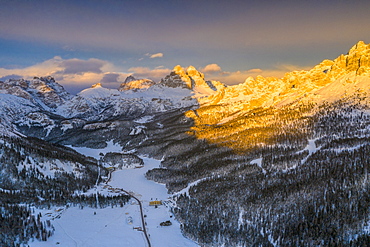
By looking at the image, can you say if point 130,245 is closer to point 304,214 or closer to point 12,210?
point 12,210

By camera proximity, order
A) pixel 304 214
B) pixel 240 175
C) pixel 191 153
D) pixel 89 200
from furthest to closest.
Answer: pixel 191 153 < pixel 240 175 < pixel 89 200 < pixel 304 214

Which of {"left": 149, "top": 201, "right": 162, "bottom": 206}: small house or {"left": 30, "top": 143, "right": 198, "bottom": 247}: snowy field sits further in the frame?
{"left": 149, "top": 201, "right": 162, "bottom": 206}: small house

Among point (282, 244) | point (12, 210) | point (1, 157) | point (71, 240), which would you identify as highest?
point (1, 157)

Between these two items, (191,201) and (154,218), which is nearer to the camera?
(154,218)

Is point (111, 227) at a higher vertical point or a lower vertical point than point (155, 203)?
higher

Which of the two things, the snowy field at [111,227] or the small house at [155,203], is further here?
the small house at [155,203]

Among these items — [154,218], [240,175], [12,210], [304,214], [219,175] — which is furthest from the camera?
[219,175]

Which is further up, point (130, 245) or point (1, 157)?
point (1, 157)

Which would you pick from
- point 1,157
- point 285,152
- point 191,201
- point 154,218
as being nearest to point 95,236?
point 154,218

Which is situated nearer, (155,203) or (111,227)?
(111,227)

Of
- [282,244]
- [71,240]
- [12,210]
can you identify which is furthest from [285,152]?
[12,210]
